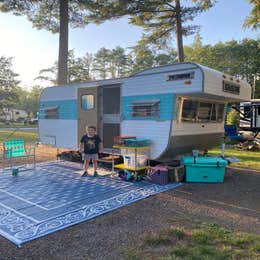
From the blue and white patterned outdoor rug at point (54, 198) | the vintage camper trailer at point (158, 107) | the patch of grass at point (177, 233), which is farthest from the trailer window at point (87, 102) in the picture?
the patch of grass at point (177, 233)

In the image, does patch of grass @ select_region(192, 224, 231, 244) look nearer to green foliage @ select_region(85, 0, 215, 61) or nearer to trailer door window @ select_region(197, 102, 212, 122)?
trailer door window @ select_region(197, 102, 212, 122)

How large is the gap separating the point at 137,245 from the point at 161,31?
14065 millimetres

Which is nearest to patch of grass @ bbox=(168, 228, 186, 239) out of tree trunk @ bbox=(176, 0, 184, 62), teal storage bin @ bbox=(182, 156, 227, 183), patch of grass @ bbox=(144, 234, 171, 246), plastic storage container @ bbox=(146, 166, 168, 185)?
patch of grass @ bbox=(144, 234, 171, 246)

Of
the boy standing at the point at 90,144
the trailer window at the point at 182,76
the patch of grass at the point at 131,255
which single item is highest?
the trailer window at the point at 182,76

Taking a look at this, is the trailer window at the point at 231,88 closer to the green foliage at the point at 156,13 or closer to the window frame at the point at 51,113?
the window frame at the point at 51,113

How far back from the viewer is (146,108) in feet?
22.7

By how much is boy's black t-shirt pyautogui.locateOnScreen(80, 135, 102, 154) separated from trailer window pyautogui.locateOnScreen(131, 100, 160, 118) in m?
1.28

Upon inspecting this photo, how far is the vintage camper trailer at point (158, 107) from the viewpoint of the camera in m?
6.30

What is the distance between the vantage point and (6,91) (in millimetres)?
38094

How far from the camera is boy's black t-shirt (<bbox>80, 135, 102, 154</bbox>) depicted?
22.6 feet

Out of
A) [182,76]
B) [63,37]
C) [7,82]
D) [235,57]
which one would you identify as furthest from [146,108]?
[7,82]

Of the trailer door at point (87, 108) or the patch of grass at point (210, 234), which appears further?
the trailer door at point (87, 108)

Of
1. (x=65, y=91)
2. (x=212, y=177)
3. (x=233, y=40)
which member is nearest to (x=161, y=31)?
(x=65, y=91)

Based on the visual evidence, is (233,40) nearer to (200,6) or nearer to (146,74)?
(200,6)
